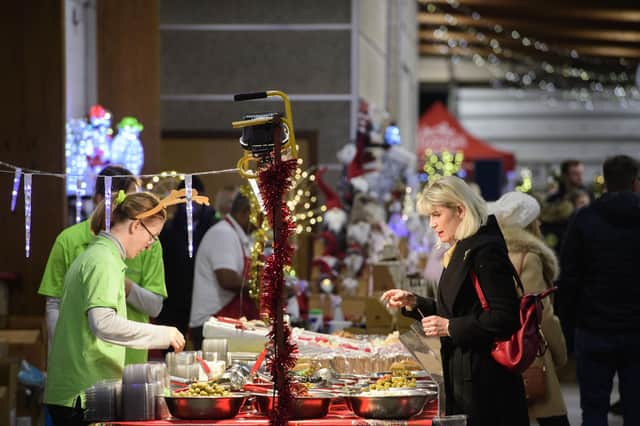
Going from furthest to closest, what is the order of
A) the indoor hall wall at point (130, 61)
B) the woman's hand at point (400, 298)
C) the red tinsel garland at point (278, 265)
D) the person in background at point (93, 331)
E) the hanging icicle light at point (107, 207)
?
the indoor hall wall at point (130, 61), the woman's hand at point (400, 298), the hanging icicle light at point (107, 207), the person in background at point (93, 331), the red tinsel garland at point (278, 265)

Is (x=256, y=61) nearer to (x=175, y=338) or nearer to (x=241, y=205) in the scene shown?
(x=241, y=205)

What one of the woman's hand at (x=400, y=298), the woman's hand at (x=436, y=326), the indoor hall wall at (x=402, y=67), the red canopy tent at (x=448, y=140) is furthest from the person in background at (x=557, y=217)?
the red canopy tent at (x=448, y=140)

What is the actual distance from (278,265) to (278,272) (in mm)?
23

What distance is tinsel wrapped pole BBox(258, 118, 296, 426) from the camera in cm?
359

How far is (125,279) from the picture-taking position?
5.00 metres

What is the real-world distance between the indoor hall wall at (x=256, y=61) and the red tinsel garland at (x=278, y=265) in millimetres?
8170

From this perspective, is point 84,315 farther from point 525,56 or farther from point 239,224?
point 525,56

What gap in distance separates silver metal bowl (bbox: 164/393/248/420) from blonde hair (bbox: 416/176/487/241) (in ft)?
3.16

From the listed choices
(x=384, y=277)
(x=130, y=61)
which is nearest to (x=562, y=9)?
(x=130, y=61)

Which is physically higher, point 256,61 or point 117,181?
point 256,61

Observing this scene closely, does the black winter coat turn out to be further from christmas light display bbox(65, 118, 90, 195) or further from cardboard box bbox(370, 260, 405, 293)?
christmas light display bbox(65, 118, 90, 195)

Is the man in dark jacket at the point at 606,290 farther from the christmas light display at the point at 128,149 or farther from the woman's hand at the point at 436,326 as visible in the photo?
the christmas light display at the point at 128,149

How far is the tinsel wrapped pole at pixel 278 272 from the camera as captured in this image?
3.59 m

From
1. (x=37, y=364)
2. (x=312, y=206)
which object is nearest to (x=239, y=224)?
(x=37, y=364)
